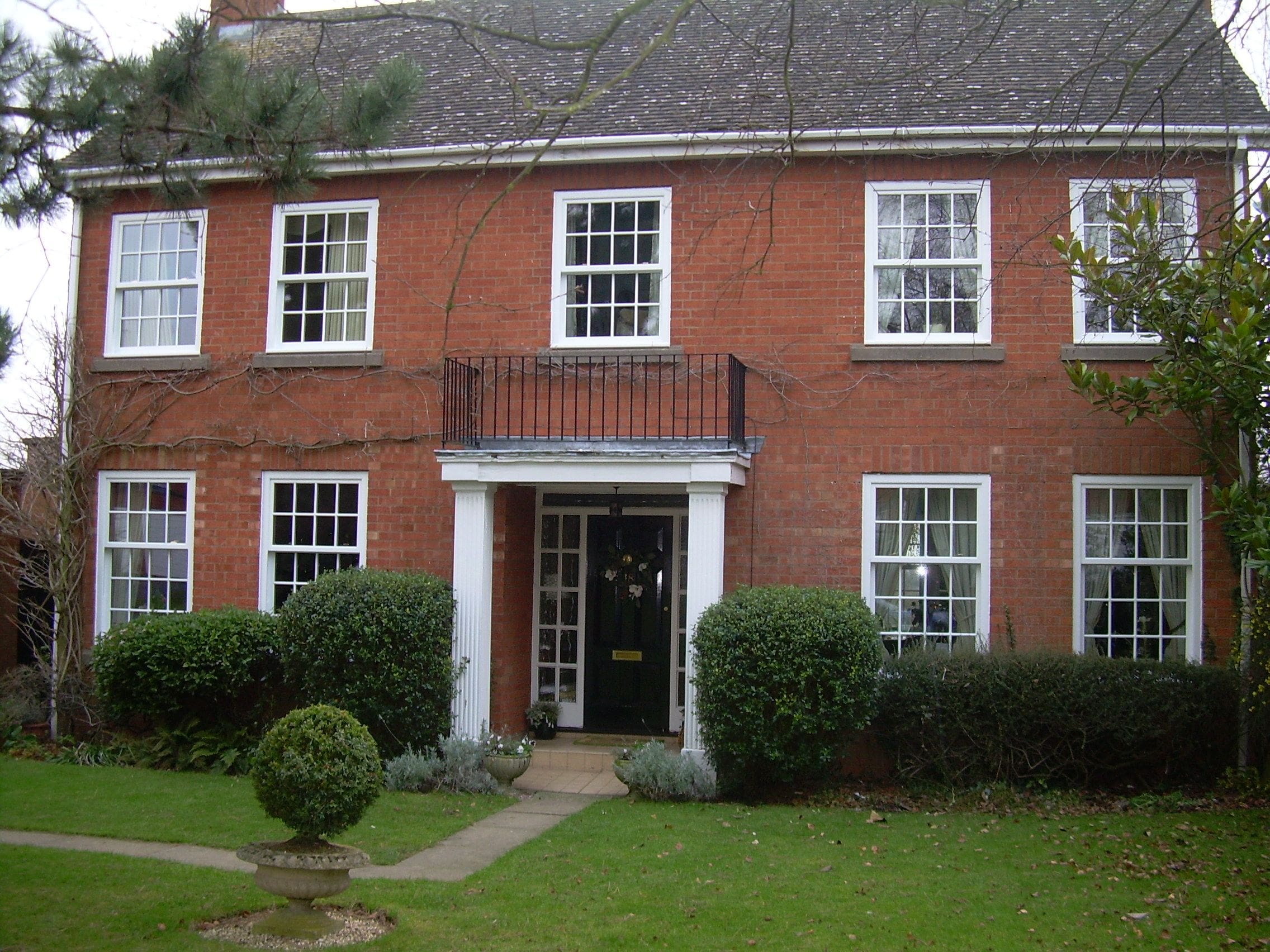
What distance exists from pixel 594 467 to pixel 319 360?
3531 millimetres

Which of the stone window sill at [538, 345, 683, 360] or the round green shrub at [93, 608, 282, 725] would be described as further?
the stone window sill at [538, 345, 683, 360]

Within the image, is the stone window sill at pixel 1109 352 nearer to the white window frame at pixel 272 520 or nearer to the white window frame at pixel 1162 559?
the white window frame at pixel 1162 559

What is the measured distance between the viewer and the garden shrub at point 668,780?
A: 10250 millimetres

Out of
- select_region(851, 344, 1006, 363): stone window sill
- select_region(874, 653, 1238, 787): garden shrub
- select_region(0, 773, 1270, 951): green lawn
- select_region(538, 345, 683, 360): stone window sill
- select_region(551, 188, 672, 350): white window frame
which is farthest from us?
select_region(551, 188, 672, 350): white window frame

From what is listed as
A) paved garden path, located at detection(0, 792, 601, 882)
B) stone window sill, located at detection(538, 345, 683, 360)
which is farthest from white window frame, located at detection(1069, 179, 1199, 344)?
paved garden path, located at detection(0, 792, 601, 882)

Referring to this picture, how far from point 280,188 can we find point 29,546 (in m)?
9.56

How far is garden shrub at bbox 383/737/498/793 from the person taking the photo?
10477 mm

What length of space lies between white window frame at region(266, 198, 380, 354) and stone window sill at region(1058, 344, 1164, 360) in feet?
23.1

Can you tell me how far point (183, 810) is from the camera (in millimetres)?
9609

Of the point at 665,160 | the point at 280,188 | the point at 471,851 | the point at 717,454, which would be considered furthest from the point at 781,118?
the point at 471,851

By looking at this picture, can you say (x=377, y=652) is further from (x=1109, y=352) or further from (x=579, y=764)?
(x=1109, y=352)

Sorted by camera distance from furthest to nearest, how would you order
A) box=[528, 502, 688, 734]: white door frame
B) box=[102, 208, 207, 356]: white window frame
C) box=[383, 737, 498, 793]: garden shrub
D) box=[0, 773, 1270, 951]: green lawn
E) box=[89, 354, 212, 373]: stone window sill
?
1. box=[102, 208, 207, 356]: white window frame
2. box=[89, 354, 212, 373]: stone window sill
3. box=[528, 502, 688, 734]: white door frame
4. box=[383, 737, 498, 793]: garden shrub
5. box=[0, 773, 1270, 951]: green lawn

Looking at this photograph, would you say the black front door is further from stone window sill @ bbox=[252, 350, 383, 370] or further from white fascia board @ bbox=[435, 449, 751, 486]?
stone window sill @ bbox=[252, 350, 383, 370]

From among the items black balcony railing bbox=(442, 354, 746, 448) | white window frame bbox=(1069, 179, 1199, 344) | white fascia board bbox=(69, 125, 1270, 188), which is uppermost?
white fascia board bbox=(69, 125, 1270, 188)
